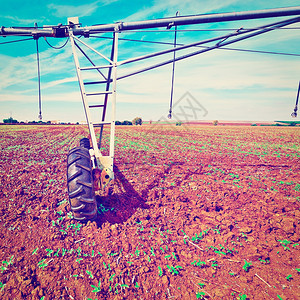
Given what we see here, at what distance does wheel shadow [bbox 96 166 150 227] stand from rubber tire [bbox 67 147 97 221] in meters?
0.85

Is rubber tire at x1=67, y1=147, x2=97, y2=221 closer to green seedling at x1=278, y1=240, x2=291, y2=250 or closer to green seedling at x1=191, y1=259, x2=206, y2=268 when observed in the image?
green seedling at x1=191, y1=259, x2=206, y2=268

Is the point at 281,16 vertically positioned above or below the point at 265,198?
above

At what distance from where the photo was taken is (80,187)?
3189mm

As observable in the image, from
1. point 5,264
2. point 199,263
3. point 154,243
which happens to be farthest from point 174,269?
point 5,264

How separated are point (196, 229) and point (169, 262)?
3.69ft

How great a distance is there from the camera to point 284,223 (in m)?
4.05

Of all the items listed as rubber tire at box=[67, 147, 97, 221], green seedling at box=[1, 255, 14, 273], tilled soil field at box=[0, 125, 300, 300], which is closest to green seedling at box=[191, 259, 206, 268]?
tilled soil field at box=[0, 125, 300, 300]

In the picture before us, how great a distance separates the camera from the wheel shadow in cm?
421

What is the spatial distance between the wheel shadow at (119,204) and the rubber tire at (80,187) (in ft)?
2.80

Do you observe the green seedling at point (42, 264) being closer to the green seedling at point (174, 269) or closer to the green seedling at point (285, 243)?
the green seedling at point (174, 269)

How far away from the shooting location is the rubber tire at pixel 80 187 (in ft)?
10.5

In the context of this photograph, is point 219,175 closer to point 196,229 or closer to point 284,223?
point 284,223

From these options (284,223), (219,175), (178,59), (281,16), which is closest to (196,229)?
(284,223)

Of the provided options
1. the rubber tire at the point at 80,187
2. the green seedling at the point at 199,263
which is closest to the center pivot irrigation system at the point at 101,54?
the rubber tire at the point at 80,187
